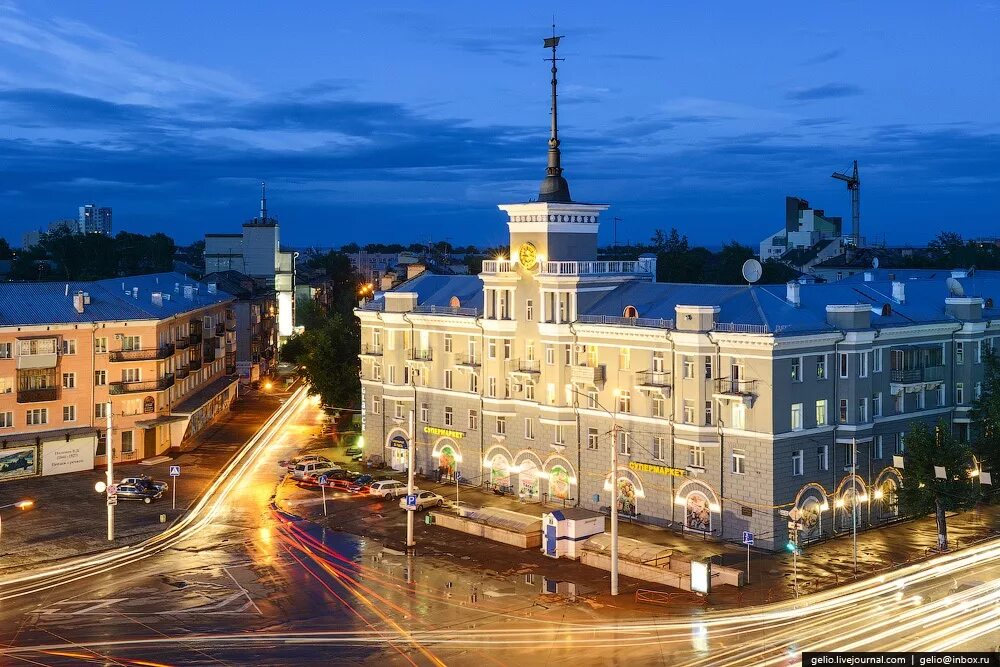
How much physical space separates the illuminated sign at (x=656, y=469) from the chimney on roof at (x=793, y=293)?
12655 millimetres

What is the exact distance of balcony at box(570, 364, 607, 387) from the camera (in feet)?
231

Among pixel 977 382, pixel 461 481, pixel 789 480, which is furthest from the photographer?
pixel 461 481

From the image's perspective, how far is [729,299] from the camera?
67875mm

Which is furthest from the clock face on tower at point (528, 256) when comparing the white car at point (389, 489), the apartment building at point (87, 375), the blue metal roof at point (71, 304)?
the blue metal roof at point (71, 304)

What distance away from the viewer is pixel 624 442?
69.5m

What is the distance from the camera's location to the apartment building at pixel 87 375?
82.3 meters

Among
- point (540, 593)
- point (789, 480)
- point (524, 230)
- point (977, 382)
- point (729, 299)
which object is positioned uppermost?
point (524, 230)

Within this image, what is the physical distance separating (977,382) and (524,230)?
32.8 meters

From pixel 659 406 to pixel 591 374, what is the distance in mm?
5446

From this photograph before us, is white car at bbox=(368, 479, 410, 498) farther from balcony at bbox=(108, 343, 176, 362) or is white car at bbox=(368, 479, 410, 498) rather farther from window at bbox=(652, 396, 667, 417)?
balcony at bbox=(108, 343, 176, 362)

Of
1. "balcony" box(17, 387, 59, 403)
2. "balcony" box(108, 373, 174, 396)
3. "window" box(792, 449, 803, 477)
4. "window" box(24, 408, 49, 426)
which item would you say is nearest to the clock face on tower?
"window" box(792, 449, 803, 477)

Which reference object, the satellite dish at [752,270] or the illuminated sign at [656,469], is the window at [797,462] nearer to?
the illuminated sign at [656,469]

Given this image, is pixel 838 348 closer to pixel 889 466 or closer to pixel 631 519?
pixel 889 466

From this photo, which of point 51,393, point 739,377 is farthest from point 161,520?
point 739,377
